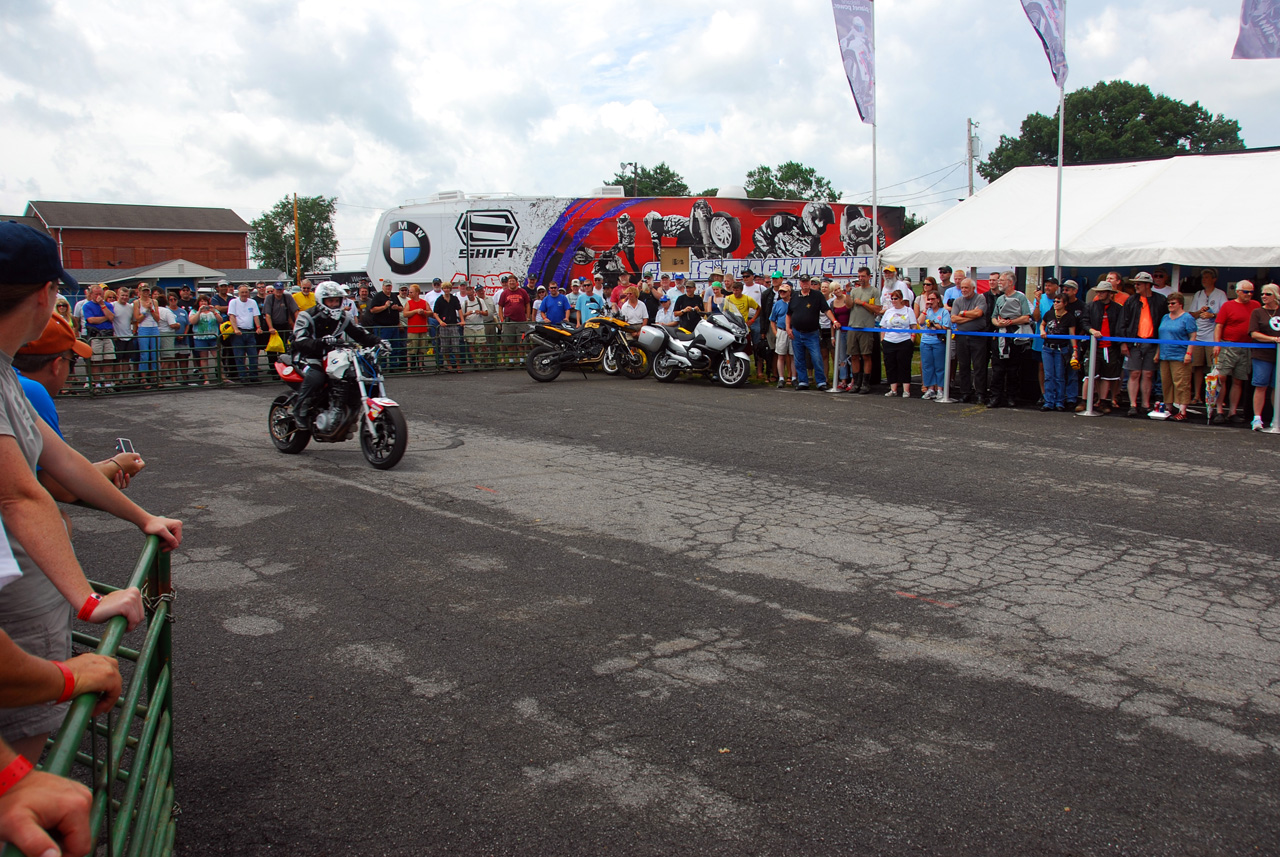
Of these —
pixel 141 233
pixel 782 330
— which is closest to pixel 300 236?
pixel 141 233

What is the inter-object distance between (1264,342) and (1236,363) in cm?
49

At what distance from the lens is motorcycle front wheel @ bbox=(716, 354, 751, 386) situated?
1664 centimetres

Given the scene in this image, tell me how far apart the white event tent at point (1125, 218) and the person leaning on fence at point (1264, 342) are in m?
1.57

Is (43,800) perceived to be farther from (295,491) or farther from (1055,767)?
(295,491)

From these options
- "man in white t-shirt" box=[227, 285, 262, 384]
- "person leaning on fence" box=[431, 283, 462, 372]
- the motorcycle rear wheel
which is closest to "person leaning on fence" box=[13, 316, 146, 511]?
the motorcycle rear wheel

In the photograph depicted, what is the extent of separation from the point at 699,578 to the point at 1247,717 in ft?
9.19

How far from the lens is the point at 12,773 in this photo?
1.51 metres

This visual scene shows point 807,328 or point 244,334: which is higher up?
point 244,334

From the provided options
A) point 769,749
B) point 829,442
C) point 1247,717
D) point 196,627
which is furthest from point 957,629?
point 829,442

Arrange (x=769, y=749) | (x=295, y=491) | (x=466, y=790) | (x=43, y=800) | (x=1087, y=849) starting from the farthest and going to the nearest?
1. (x=295, y=491)
2. (x=769, y=749)
3. (x=466, y=790)
4. (x=1087, y=849)
5. (x=43, y=800)

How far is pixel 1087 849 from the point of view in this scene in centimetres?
288

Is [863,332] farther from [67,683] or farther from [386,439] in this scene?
[67,683]

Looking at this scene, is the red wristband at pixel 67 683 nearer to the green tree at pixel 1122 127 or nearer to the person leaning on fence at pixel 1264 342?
the person leaning on fence at pixel 1264 342

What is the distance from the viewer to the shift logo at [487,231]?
25188mm
